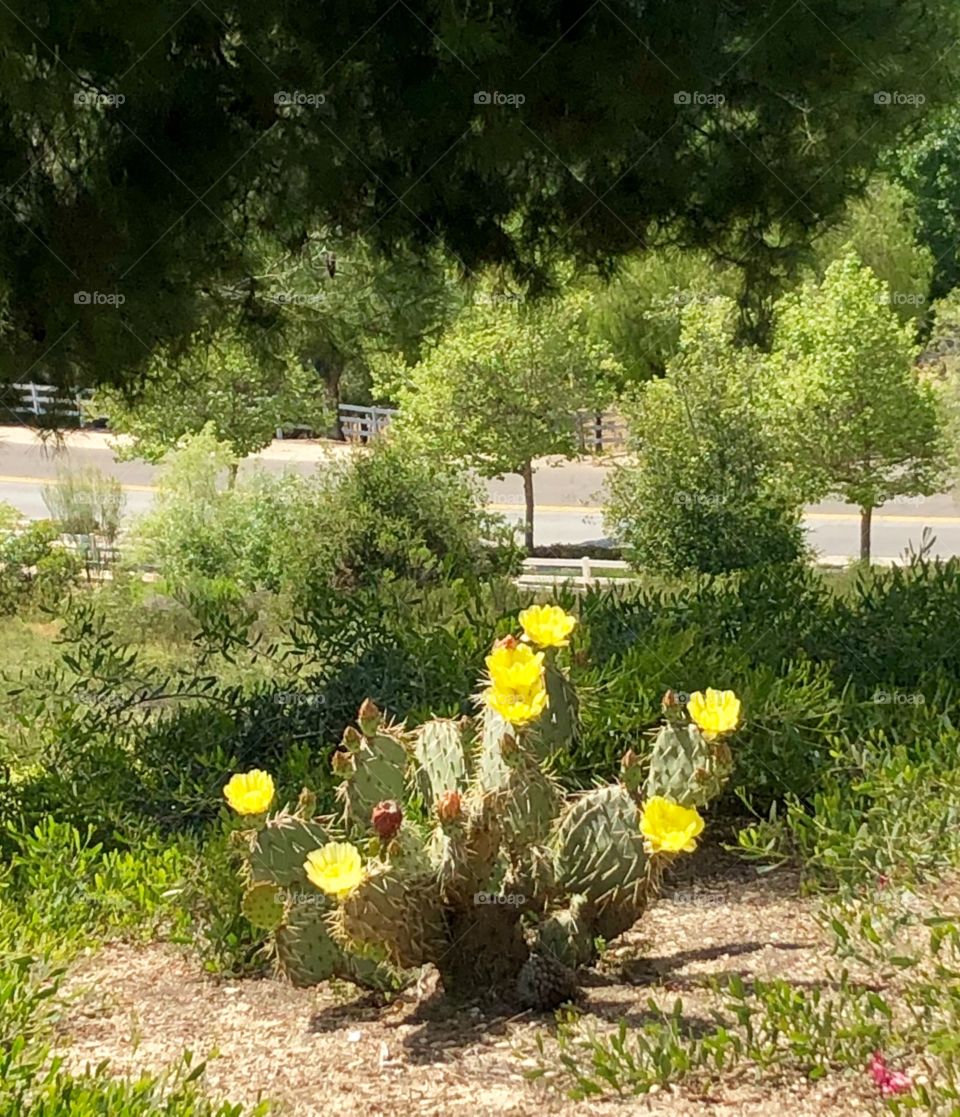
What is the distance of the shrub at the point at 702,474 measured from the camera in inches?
196

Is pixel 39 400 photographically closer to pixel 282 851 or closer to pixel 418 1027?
pixel 282 851

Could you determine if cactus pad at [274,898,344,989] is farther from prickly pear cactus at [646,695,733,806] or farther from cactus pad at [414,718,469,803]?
prickly pear cactus at [646,695,733,806]

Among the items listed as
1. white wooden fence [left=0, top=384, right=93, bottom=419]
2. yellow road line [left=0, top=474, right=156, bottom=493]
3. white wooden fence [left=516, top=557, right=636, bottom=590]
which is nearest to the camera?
white wooden fence [left=0, top=384, right=93, bottom=419]

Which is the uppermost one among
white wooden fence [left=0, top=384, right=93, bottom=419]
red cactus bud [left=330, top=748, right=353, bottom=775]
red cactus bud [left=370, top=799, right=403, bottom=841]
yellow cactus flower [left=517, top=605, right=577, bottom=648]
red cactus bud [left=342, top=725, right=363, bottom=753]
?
white wooden fence [left=0, top=384, right=93, bottom=419]

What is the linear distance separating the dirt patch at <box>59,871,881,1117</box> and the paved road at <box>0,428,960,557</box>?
467cm

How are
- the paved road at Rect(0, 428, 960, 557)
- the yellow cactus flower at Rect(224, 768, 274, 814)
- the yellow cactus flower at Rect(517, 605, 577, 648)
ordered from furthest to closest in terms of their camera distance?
the paved road at Rect(0, 428, 960, 557)
the yellow cactus flower at Rect(517, 605, 577, 648)
the yellow cactus flower at Rect(224, 768, 274, 814)

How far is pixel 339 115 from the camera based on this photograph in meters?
2.11

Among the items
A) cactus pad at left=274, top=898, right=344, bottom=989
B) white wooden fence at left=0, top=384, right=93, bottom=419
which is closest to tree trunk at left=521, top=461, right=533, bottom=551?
white wooden fence at left=0, top=384, right=93, bottom=419

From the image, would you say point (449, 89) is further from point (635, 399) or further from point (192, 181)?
point (635, 399)

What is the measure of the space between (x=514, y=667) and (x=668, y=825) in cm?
21

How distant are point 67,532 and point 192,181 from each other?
514 cm

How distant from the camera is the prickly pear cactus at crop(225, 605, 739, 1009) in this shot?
125cm

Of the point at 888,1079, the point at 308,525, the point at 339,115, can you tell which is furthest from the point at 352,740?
the point at 308,525

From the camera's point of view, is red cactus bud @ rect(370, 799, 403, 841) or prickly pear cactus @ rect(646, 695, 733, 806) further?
prickly pear cactus @ rect(646, 695, 733, 806)
